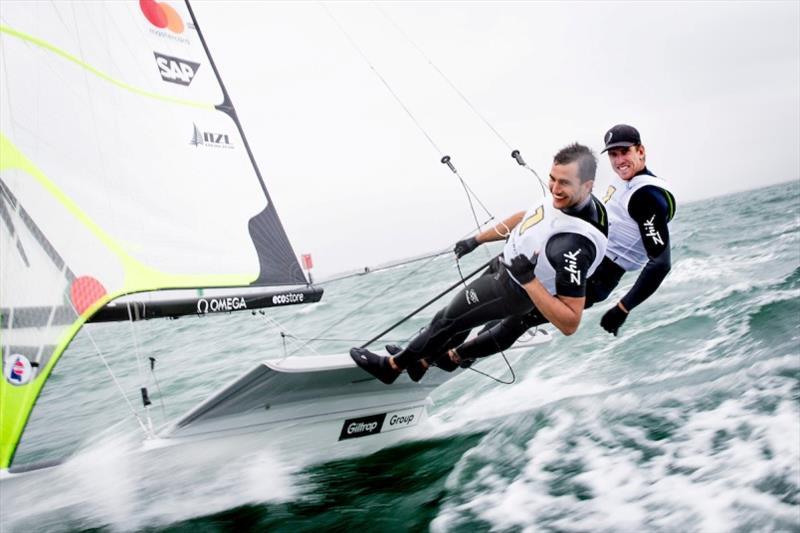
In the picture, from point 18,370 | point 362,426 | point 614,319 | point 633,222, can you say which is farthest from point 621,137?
point 18,370

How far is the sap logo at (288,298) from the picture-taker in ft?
11.3

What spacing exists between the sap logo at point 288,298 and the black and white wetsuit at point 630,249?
3.71 ft

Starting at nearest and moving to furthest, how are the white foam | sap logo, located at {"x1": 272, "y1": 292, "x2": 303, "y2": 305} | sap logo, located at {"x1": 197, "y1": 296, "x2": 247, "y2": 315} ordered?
the white foam → sap logo, located at {"x1": 197, "y1": 296, "x2": 247, "y2": 315} → sap logo, located at {"x1": 272, "y1": 292, "x2": 303, "y2": 305}

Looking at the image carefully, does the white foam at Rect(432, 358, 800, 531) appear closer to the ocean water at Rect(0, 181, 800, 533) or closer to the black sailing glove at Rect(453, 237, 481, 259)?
the ocean water at Rect(0, 181, 800, 533)

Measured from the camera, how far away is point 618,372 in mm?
4164

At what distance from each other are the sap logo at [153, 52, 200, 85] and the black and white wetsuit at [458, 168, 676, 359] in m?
2.65

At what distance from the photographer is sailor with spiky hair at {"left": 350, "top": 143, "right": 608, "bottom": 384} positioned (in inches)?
91.0

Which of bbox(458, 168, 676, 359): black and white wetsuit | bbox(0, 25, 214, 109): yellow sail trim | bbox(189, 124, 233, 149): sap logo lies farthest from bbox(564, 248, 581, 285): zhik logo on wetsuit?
bbox(0, 25, 214, 109): yellow sail trim

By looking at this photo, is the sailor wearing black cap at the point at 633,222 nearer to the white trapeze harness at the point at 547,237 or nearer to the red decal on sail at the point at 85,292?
the white trapeze harness at the point at 547,237

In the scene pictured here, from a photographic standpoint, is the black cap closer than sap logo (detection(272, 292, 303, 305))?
Yes

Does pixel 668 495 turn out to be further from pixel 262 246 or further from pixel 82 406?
pixel 82 406

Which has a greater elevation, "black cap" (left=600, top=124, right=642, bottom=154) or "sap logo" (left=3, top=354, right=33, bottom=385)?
"black cap" (left=600, top=124, right=642, bottom=154)

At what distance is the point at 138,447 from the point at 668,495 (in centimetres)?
268

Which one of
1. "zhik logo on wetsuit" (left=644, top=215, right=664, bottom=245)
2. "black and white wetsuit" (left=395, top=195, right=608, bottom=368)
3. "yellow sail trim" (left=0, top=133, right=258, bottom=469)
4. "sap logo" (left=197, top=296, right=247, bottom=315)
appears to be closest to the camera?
"black and white wetsuit" (left=395, top=195, right=608, bottom=368)
